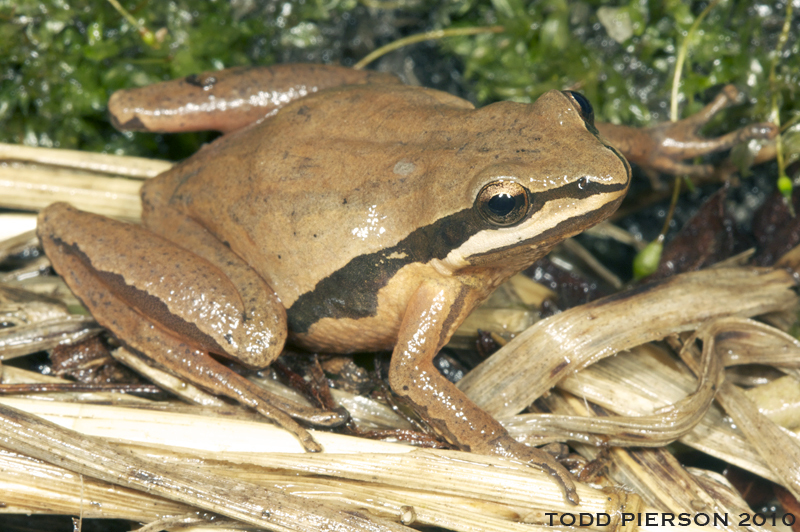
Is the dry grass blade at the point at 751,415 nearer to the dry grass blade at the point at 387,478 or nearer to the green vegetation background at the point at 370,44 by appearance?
the dry grass blade at the point at 387,478

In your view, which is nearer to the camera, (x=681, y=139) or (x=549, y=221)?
(x=549, y=221)

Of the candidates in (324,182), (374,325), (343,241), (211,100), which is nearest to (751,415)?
(374,325)

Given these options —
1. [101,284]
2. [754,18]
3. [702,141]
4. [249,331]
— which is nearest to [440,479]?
[249,331]

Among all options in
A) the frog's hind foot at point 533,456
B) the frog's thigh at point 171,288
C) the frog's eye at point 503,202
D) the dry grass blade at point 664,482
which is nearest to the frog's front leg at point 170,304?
the frog's thigh at point 171,288

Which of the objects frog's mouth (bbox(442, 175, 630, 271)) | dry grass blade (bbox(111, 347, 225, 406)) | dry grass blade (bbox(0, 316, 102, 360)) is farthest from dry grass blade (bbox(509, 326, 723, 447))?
dry grass blade (bbox(0, 316, 102, 360))

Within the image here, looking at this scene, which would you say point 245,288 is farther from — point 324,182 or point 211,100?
point 211,100

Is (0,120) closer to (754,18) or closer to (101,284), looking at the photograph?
(101,284)
